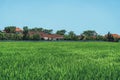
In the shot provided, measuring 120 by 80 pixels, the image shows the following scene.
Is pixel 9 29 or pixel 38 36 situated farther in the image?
pixel 9 29

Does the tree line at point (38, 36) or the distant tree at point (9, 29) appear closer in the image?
the tree line at point (38, 36)

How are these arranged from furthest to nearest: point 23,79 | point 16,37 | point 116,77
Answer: point 16,37 < point 116,77 < point 23,79

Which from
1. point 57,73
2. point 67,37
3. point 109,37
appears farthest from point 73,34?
point 57,73

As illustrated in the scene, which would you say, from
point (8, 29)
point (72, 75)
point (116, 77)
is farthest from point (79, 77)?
point (8, 29)

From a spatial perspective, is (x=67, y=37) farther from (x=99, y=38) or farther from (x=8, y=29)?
(x=8, y=29)

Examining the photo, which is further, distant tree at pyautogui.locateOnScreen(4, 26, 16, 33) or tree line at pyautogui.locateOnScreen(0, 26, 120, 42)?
distant tree at pyautogui.locateOnScreen(4, 26, 16, 33)

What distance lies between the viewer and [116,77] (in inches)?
202

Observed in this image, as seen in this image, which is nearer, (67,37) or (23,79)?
(23,79)

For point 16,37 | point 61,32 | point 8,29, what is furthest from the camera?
point 61,32

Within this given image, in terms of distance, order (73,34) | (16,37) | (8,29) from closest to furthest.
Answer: (16,37) < (73,34) < (8,29)

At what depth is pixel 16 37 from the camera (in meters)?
112

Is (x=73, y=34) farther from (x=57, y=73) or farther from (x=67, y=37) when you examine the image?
(x=57, y=73)

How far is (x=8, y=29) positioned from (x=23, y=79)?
139 m

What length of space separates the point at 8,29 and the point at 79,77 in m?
138
